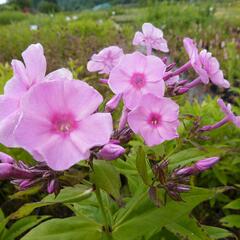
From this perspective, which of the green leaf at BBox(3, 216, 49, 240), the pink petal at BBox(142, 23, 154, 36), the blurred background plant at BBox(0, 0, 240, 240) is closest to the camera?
the pink petal at BBox(142, 23, 154, 36)

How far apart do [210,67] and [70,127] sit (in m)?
0.45

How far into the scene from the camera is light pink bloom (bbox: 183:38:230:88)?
106cm

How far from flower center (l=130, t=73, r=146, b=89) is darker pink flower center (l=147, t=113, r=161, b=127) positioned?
0.07m

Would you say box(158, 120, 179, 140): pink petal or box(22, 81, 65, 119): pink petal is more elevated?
box(22, 81, 65, 119): pink petal

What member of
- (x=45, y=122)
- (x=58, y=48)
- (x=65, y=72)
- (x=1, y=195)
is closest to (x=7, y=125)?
(x=45, y=122)

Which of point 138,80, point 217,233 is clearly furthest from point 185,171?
point 217,233

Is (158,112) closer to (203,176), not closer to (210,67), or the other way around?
(210,67)

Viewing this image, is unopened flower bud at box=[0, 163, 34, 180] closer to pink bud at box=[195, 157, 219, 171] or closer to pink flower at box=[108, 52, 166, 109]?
pink flower at box=[108, 52, 166, 109]

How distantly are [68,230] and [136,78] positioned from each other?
20.3 inches

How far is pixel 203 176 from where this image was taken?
2338 mm

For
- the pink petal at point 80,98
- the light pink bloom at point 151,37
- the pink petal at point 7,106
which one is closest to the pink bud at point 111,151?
the pink petal at point 80,98

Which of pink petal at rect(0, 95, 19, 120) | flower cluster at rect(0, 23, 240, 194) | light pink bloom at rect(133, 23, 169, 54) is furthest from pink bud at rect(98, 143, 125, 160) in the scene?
light pink bloom at rect(133, 23, 169, 54)

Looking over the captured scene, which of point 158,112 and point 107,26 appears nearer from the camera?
point 158,112

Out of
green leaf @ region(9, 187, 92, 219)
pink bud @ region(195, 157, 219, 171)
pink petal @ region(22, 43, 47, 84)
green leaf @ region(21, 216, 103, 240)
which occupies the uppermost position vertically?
pink petal @ region(22, 43, 47, 84)
